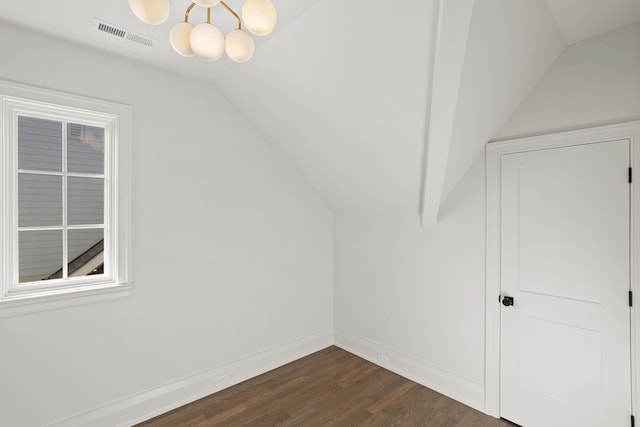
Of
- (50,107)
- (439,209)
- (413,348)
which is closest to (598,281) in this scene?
(439,209)

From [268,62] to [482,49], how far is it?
1.42 meters

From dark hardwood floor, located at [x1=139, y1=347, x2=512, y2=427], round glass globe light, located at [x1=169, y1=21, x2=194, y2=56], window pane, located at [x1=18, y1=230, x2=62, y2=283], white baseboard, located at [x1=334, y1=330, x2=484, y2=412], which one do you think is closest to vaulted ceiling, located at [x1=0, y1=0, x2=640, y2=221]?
round glass globe light, located at [x1=169, y1=21, x2=194, y2=56]

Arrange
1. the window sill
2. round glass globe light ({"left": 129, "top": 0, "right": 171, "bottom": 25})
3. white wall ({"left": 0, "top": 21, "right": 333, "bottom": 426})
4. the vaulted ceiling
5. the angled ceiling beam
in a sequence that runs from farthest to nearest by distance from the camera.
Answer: white wall ({"left": 0, "top": 21, "right": 333, "bottom": 426})
the window sill
the vaulted ceiling
the angled ceiling beam
round glass globe light ({"left": 129, "top": 0, "right": 171, "bottom": 25})

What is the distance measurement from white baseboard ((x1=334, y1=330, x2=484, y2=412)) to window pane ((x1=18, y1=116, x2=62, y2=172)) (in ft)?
10.5

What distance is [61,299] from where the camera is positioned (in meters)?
2.11

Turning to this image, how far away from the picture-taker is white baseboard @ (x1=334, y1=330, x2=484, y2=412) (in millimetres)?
2625

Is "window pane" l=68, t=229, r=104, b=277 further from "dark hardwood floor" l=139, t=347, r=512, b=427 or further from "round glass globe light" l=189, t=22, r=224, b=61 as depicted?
"round glass globe light" l=189, t=22, r=224, b=61

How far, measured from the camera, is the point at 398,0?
1.64 metres

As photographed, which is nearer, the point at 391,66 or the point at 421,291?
the point at 391,66

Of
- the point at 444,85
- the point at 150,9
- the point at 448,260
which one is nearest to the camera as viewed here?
the point at 150,9

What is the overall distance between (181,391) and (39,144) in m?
2.13

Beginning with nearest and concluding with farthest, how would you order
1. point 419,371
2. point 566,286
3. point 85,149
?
point 566,286 → point 85,149 → point 419,371

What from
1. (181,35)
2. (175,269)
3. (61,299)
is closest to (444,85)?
(181,35)

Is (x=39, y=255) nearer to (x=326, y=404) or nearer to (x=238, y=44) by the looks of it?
(x=238, y=44)
